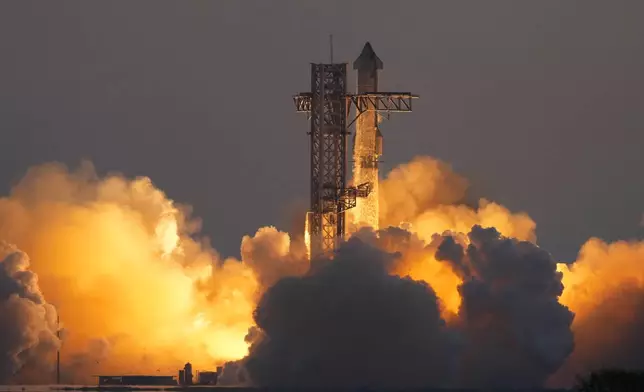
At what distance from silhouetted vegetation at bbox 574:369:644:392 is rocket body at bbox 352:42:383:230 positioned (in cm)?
3137

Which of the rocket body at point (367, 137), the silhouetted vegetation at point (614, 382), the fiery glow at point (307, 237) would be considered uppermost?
the rocket body at point (367, 137)

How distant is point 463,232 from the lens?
653 feet

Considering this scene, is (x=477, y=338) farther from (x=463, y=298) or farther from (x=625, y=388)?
(x=625, y=388)

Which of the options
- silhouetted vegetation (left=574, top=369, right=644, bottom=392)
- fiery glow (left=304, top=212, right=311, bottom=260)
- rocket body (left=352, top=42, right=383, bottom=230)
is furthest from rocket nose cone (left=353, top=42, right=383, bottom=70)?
silhouetted vegetation (left=574, top=369, right=644, bottom=392)

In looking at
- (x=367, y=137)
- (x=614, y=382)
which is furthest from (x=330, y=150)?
(x=614, y=382)

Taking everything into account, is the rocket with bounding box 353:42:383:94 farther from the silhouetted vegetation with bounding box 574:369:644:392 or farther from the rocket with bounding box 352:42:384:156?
the silhouetted vegetation with bounding box 574:369:644:392

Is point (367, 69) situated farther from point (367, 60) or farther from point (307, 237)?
point (307, 237)

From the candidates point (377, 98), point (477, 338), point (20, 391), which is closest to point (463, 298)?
point (477, 338)

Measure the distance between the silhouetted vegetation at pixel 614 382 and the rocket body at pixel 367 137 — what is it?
1235 inches

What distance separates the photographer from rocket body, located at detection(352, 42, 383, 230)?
196500 mm

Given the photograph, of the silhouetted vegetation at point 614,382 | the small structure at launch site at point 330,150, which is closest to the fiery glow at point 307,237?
the small structure at launch site at point 330,150

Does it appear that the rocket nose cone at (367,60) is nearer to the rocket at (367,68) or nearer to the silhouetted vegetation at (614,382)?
the rocket at (367,68)

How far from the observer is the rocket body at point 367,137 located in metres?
196

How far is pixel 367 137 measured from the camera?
645 feet
